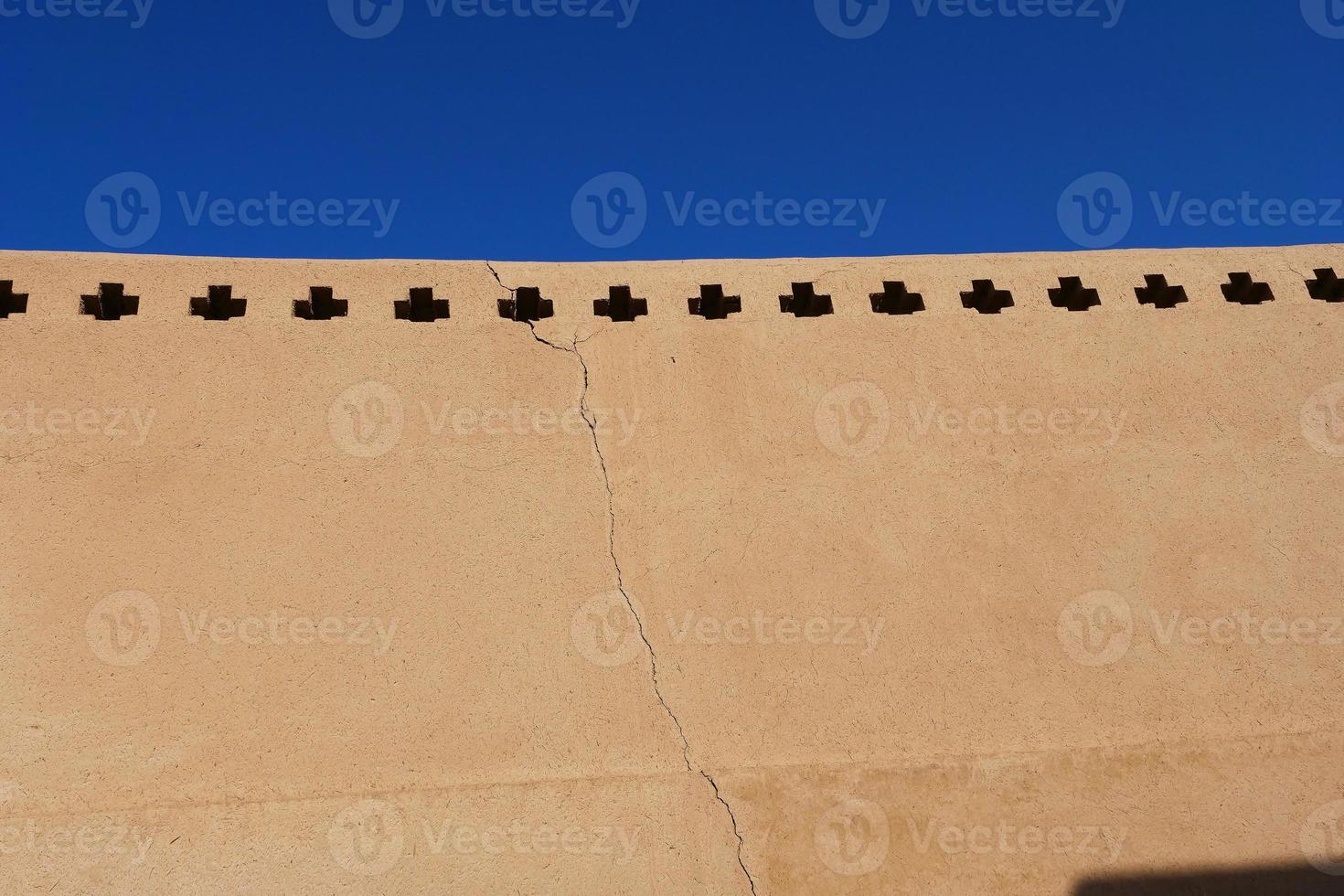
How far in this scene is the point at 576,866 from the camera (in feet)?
A: 14.5

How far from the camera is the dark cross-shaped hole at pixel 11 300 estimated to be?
5.11 metres

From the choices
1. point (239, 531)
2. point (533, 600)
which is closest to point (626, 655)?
point (533, 600)

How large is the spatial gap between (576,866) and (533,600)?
119 cm

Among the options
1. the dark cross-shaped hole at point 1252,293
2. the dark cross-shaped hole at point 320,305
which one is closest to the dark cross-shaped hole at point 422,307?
the dark cross-shaped hole at point 320,305

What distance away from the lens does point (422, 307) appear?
213 inches
